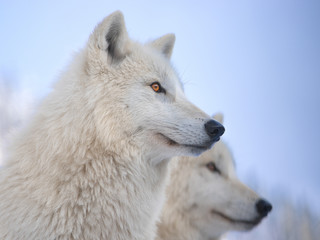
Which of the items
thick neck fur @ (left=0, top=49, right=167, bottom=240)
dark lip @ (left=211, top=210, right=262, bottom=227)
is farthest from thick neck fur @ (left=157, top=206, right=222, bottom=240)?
thick neck fur @ (left=0, top=49, right=167, bottom=240)

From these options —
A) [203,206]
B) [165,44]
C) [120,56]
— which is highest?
[165,44]

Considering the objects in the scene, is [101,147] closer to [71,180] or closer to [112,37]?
[71,180]

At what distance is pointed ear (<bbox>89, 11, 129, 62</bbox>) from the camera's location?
2.77 metres

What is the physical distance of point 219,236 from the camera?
176 inches

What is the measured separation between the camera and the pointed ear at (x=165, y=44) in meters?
3.67

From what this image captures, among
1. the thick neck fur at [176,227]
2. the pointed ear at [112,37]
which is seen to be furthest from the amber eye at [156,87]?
the thick neck fur at [176,227]

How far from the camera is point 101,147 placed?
253 cm

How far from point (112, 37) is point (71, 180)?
4.67 ft

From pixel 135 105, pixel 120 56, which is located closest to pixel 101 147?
pixel 135 105

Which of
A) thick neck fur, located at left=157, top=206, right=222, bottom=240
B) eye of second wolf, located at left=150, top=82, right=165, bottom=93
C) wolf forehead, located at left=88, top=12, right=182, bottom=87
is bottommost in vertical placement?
thick neck fur, located at left=157, top=206, right=222, bottom=240

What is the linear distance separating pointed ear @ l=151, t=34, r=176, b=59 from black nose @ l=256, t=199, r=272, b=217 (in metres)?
2.37

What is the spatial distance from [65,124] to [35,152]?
34cm

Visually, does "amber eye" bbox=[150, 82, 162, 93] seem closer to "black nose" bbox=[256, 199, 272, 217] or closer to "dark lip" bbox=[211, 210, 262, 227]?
"dark lip" bbox=[211, 210, 262, 227]

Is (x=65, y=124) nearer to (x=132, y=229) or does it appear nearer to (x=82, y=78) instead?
(x=82, y=78)
